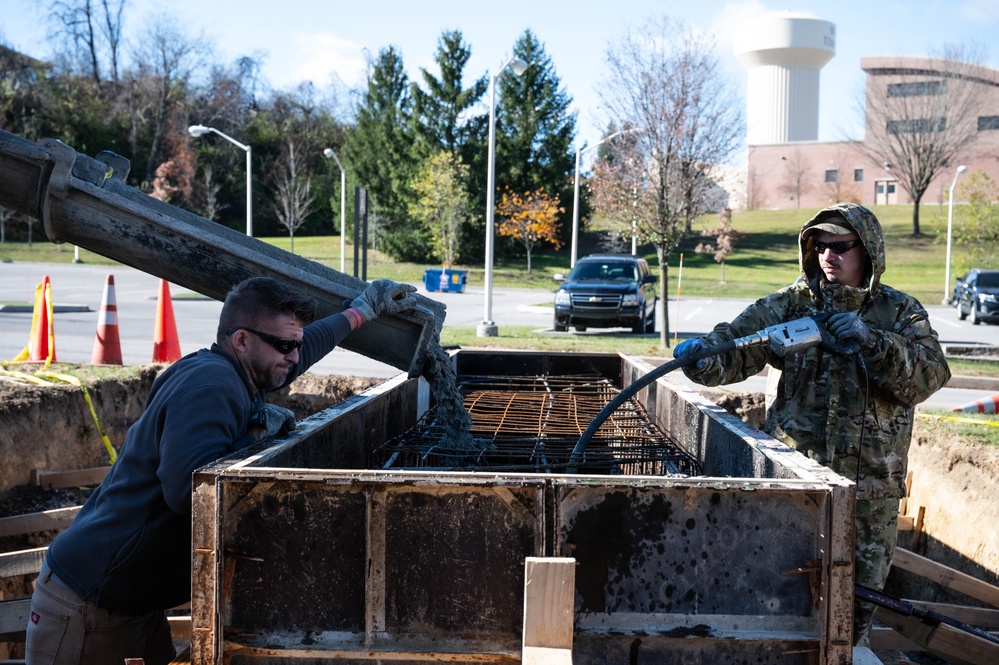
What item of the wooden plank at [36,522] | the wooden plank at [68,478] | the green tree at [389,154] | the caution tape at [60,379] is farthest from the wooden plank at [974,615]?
the green tree at [389,154]

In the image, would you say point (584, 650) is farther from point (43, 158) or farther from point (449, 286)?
point (449, 286)

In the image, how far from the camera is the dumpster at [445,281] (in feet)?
113

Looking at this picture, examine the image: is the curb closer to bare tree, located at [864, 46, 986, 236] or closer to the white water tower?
bare tree, located at [864, 46, 986, 236]

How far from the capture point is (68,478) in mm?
6676

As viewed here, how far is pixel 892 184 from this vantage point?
223 feet

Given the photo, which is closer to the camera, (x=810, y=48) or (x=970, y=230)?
(x=970, y=230)

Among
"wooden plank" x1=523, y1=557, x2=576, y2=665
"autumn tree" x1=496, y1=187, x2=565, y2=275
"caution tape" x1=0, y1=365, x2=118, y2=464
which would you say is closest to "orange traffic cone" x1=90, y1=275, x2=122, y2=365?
"caution tape" x1=0, y1=365, x2=118, y2=464

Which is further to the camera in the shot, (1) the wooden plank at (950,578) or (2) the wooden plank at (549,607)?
(1) the wooden plank at (950,578)

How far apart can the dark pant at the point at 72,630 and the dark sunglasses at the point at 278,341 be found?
3.06ft

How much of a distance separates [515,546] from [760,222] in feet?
203

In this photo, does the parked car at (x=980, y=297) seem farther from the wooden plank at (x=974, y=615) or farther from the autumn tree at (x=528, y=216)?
the wooden plank at (x=974, y=615)

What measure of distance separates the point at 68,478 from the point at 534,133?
142 ft

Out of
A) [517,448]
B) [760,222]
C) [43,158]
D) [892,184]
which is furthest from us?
[892,184]

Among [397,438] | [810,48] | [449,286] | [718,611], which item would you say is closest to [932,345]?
[718,611]
